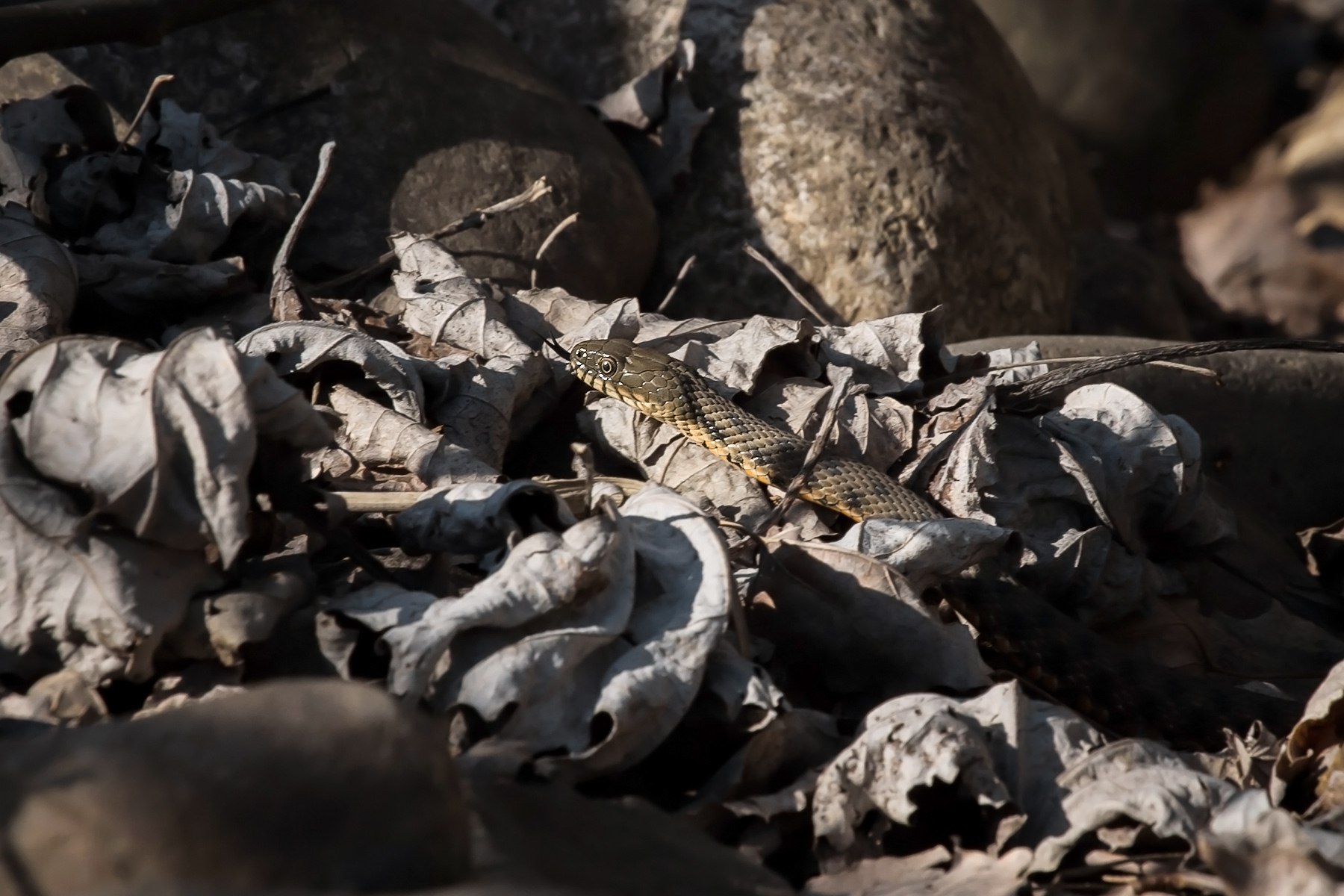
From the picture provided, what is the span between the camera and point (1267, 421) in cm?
477

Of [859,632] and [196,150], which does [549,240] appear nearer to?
[196,150]

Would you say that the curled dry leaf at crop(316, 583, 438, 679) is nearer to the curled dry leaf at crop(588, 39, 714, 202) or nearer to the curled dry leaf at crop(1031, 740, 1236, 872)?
the curled dry leaf at crop(1031, 740, 1236, 872)

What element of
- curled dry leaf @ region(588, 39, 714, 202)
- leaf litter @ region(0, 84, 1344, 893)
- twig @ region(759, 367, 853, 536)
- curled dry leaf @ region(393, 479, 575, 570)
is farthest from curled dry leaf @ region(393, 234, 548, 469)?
curled dry leaf @ region(588, 39, 714, 202)

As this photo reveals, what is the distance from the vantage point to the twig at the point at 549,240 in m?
4.14

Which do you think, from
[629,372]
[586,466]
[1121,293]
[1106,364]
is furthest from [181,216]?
[1121,293]

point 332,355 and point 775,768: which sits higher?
point 332,355

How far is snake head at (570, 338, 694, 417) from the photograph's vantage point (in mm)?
3654

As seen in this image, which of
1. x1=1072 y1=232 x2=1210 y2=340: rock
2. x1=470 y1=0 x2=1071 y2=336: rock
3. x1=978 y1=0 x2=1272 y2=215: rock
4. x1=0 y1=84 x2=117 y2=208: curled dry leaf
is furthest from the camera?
x1=978 y1=0 x2=1272 y2=215: rock

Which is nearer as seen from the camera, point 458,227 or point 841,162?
Result: point 458,227

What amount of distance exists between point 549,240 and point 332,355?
3.69ft

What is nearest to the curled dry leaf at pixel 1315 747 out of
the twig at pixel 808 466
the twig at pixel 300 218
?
the twig at pixel 808 466

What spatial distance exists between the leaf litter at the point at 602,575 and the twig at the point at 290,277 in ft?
0.10

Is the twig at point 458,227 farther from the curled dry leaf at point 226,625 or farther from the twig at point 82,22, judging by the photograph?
the curled dry leaf at point 226,625

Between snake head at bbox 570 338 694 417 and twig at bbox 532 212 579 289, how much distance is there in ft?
1.67
